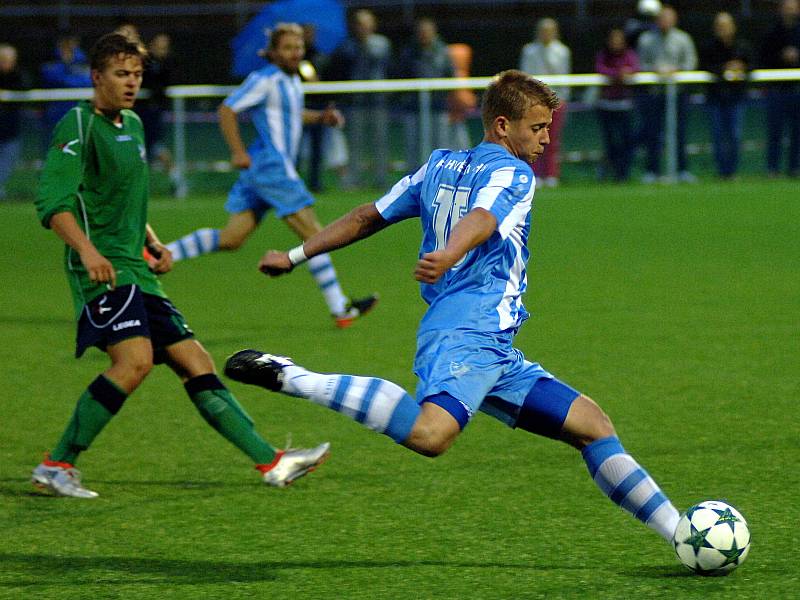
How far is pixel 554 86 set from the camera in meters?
18.4

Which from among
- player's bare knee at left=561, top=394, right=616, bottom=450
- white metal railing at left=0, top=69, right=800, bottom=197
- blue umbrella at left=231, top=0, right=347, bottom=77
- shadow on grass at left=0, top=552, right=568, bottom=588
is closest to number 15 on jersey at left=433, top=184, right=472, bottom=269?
player's bare knee at left=561, top=394, right=616, bottom=450

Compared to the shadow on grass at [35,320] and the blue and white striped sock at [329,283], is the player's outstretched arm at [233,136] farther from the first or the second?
the shadow on grass at [35,320]

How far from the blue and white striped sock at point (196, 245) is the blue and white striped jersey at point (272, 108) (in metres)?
0.58

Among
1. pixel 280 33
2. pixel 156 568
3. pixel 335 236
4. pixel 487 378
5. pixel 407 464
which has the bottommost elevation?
pixel 407 464

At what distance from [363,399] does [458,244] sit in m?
0.56

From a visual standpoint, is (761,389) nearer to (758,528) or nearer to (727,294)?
(758,528)

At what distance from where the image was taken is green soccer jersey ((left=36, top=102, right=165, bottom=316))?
5.73 m

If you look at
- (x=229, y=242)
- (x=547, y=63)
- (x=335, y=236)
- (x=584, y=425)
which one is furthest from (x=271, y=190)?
(x=547, y=63)

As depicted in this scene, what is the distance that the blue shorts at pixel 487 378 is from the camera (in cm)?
455

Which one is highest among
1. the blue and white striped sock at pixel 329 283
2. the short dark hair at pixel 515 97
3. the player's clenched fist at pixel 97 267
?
the short dark hair at pixel 515 97

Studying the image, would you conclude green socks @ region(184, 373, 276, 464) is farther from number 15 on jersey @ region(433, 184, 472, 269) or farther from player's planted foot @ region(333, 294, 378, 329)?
player's planted foot @ region(333, 294, 378, 329)

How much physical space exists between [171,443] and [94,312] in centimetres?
118

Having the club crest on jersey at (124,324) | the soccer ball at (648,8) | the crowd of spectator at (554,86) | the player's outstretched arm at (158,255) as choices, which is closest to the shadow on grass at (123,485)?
the club crest on jersey at (124,324)

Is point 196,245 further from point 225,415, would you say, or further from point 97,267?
point 97,267
